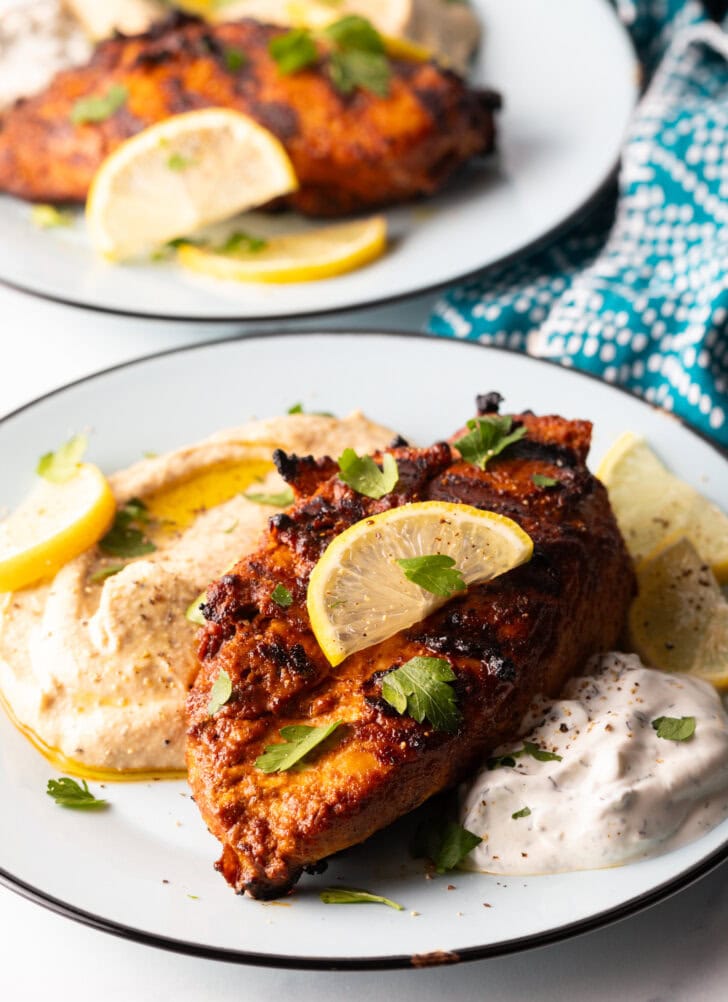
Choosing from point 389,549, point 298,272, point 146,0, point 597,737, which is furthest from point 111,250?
point 597,737

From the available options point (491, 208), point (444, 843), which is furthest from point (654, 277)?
point (444, 843)

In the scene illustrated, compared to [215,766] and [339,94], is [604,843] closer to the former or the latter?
[215,766]

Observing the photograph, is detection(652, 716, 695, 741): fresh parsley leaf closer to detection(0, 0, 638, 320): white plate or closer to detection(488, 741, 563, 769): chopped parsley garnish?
detection(488, 741, 563, 769): chopped parsley garnish

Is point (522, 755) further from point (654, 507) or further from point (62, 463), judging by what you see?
point (62, 463)

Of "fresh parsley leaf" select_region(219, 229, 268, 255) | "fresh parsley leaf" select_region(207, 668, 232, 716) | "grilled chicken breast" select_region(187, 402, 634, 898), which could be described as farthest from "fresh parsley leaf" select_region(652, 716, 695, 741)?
"fresh parsley leaf" select_region(219, 229, 268, 255)

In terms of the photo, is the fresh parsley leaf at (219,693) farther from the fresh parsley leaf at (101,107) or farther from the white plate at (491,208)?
the fresh parsley leaf at (101,107)

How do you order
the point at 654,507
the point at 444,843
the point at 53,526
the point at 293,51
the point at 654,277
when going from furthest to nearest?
1. the point at 293,51
2. the point at 654,277
3. the point at 654,507
4. the point at 53,526
5. the point at 444,843
